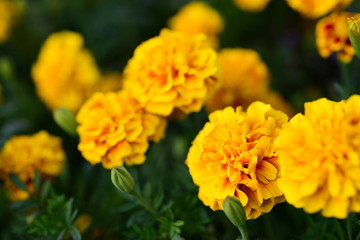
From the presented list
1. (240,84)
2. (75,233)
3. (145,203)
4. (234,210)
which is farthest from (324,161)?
(240,84)

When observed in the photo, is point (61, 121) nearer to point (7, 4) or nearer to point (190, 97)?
point (190, 97)

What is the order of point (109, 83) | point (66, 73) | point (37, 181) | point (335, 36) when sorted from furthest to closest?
1. point (109, 83)
2. point (66, 73)
3. point (37, 181)
4. point (335, 36)

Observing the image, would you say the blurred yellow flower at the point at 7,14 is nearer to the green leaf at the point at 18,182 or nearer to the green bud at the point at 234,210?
the green leaf at the point at 18,182

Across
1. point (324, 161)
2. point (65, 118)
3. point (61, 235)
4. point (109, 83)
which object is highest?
point (324, 161)

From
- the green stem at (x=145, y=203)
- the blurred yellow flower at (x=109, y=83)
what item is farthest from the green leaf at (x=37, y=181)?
the blurred yellow flower at (x=109, y=83)

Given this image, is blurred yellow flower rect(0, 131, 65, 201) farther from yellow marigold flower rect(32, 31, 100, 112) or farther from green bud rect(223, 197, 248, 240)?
green bud rect(223, 197, 248, 240)

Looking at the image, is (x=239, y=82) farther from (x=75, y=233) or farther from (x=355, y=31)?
(x=75, y=233)

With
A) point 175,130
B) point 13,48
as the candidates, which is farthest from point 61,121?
point 13,48
